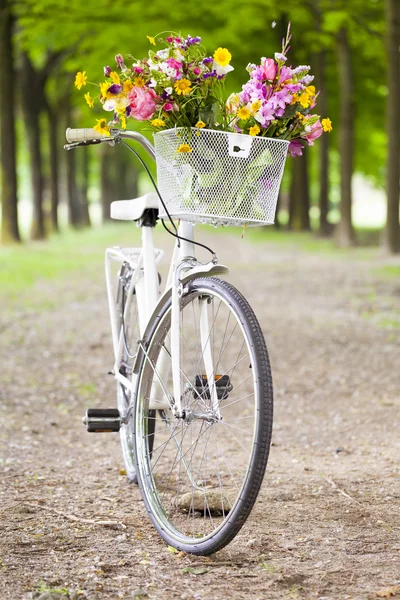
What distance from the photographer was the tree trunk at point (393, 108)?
1631 cm

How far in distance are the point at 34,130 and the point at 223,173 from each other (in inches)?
857

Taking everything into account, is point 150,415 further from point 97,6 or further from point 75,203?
point 75,203

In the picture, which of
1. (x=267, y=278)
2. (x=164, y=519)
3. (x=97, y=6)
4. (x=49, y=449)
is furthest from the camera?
(x=97, y=6)

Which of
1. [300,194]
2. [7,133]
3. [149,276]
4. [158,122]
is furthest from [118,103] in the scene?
[300,194]

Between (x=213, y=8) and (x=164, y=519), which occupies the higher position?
(x=213, y=8)

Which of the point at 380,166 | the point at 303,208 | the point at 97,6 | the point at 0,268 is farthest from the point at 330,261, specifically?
the point at 380,166

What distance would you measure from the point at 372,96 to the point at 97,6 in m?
11.2

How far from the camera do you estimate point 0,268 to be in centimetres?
1498

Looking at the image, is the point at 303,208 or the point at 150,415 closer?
the point at 150,415

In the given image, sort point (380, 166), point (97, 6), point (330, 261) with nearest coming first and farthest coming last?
point (330, 261)
point (97, 6)
point (380, 166)

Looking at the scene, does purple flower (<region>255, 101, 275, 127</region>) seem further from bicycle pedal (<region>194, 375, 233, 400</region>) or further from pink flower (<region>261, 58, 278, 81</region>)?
bicycle pedal (<region>194, 375, 233, 400</region>)

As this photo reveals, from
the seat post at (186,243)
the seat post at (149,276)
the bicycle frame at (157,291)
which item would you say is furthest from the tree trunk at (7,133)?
the seat post at (186,243)

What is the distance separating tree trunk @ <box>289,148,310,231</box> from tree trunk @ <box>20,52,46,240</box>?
23.1 ft

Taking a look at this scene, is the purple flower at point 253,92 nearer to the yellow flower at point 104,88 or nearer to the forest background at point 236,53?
the yellow flower at point 104,88
